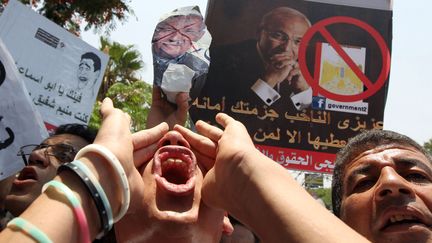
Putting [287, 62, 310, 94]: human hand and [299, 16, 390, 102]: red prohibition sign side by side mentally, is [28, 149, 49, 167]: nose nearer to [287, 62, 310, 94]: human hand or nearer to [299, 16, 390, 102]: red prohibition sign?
[287, 62, 310, 94]: human hand

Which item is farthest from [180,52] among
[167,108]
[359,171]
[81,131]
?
[359,171]

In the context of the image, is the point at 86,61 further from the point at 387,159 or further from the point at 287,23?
the point at 287,23

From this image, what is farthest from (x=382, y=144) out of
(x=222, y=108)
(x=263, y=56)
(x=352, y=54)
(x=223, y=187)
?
(x=352, y=54)

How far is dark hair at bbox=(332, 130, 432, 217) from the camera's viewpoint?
86.1 inches

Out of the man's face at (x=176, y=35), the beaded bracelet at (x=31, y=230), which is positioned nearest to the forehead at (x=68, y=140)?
the man's face at (x=176, y=35)

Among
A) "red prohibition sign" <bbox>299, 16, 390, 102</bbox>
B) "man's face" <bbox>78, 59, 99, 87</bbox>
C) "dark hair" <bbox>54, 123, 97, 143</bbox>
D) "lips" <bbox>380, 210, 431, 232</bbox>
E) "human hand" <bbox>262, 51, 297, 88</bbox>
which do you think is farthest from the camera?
"red prohibition sign" <bbox>299, 16, 390, 102</bbox>

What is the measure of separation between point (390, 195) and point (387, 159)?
0.62 feet

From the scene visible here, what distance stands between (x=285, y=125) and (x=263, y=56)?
0.88 metres

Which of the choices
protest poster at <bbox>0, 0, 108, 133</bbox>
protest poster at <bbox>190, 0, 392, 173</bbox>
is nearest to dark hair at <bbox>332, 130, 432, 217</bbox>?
protest poster at <bbox>0, 0, 108, 133</bbox>

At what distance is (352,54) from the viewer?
6895mm

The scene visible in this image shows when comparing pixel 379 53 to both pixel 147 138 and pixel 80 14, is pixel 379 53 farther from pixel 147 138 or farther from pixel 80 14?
pixel 147 138

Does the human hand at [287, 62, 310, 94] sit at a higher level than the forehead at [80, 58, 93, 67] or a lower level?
lower

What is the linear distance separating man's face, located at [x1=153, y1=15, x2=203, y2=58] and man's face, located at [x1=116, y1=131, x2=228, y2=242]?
4.33ft

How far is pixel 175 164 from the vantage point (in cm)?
152
